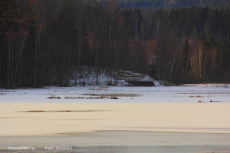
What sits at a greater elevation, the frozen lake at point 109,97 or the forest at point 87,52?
the forest at point 87,52

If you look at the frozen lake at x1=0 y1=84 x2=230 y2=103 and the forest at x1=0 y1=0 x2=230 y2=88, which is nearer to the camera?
the frozen lake at x1=0 y1=84 x2=230 y2=103

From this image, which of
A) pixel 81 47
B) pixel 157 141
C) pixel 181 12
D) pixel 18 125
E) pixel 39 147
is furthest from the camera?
pixel 181 12

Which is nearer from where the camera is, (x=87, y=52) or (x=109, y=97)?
(x=109, y=97)

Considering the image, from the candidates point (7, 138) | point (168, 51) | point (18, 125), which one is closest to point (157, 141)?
point (7, 138)

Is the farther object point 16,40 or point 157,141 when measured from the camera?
point 16,40

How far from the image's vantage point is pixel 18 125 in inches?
511

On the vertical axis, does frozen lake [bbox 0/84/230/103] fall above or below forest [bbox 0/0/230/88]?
below

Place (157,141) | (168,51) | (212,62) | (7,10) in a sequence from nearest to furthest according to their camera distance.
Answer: (7,10), (157,141), (168,51), (212,62)

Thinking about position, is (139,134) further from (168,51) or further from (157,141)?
(168,51)

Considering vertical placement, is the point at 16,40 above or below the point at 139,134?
above

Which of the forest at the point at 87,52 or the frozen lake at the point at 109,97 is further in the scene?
the forest at the point at 87,52

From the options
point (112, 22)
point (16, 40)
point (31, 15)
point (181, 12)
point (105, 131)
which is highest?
point (181, 12)

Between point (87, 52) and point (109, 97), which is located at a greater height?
point (87, 52)

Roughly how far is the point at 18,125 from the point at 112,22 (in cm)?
5281
